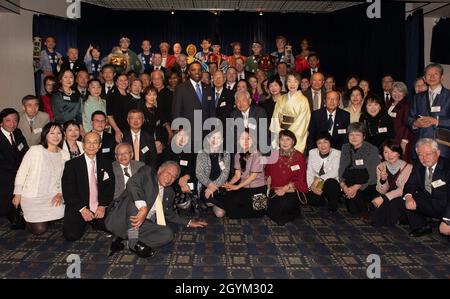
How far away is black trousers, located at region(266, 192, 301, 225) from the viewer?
4219mm

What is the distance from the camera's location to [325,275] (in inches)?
115

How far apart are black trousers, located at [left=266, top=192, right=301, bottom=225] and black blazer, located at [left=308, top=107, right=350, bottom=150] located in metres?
1.03

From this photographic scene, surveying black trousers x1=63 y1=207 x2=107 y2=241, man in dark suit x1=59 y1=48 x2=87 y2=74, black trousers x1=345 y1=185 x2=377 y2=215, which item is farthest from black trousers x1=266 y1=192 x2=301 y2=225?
man in dark suit x1=59 y1=48 x2=87 y2=74

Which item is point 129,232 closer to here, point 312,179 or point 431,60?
point 312,179

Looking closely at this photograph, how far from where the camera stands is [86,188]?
3744mm

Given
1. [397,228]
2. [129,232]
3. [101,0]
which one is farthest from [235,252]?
[101,0]

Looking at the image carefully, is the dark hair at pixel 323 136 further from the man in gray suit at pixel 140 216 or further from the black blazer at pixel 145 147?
the man in gray suit at pixel 140 216

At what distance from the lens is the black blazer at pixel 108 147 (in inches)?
162

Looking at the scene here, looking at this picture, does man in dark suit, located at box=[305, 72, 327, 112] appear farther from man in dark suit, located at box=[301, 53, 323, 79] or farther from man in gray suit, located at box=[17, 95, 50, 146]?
man in gray suit, located at box=[17, 95, 50, 146]

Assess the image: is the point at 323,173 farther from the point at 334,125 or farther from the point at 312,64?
the point at 312,64

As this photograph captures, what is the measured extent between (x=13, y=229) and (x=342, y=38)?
7.77 metres

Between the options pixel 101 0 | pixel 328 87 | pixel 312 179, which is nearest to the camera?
pixel 312 179

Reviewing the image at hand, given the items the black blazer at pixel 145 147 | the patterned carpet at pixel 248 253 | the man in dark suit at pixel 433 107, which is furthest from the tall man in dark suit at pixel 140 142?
the man in dark suit at pixel 433 107

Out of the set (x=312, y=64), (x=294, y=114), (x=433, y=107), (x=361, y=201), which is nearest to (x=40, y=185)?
(x=294, y=114)
